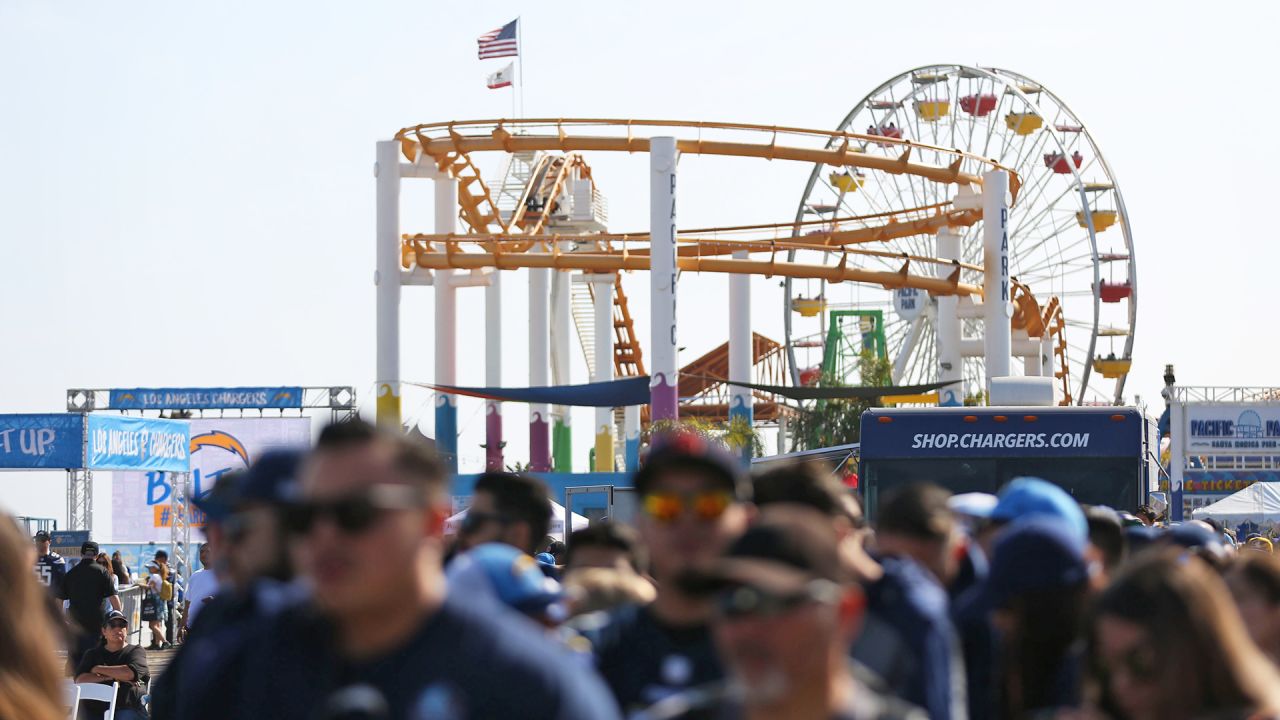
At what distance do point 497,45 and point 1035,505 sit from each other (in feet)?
143

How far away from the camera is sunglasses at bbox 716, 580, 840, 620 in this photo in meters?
3.10

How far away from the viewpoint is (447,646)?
3406mm

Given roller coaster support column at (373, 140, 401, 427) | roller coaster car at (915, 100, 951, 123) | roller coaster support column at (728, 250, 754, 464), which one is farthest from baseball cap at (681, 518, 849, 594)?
roller coaster car at (915, 100, 951, 123)

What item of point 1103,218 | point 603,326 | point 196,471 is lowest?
point 196,471

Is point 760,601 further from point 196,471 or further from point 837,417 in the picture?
point 837,417

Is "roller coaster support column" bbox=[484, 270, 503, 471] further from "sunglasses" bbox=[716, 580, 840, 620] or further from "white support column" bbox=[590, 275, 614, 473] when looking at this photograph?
"sunglasses" bbox=[716, 580, 840, 620]

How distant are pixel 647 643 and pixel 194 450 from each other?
47688 mm

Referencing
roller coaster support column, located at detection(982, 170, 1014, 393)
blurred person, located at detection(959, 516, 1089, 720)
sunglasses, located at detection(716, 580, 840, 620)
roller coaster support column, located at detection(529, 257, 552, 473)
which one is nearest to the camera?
sunglasses, located at detection(716, 580, 840, 620)

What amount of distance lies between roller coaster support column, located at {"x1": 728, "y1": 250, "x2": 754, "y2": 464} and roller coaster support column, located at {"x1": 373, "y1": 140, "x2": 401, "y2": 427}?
8.67 meters

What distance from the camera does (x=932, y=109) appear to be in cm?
5597

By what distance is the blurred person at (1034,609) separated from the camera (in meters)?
5.20

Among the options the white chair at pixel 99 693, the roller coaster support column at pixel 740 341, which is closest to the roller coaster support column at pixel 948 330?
the roller coaster support column at pixel 740 341

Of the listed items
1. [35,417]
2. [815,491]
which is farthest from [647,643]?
[35,417]

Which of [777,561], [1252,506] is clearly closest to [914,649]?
[777,561]
